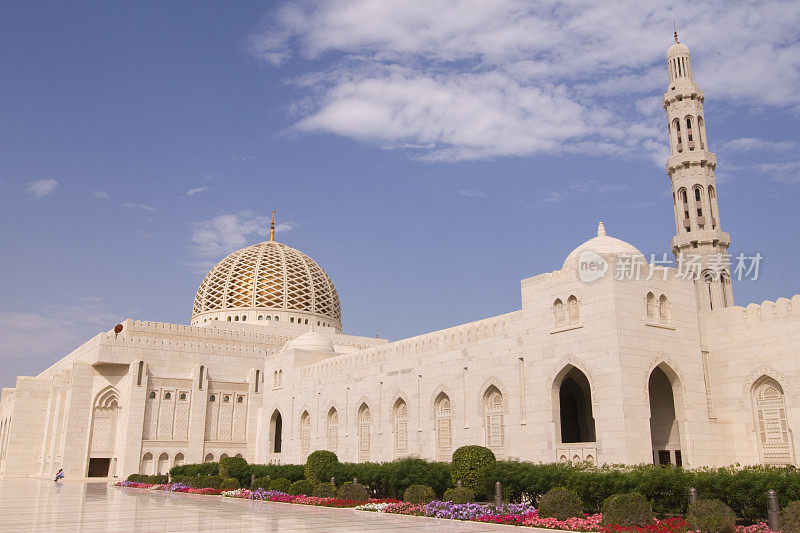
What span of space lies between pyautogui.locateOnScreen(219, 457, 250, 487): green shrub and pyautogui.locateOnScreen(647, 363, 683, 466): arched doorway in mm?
12539

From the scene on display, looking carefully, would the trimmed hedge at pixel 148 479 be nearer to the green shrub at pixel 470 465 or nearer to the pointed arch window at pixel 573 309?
the green shrub at pixel 470 465

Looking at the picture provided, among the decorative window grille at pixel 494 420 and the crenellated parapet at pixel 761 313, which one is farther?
the decorative window grille at pixel 494 420

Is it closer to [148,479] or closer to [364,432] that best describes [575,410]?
[364,432]

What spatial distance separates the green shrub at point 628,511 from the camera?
10.9m

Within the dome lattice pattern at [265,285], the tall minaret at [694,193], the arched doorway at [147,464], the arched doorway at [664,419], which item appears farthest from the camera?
the dome lattice pattern at [265,285]

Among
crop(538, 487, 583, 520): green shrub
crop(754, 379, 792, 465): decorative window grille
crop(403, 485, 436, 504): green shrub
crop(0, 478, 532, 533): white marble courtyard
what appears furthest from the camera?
crop(754, 379, 792, 465): decorative window grille

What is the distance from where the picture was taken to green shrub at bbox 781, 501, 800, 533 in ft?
31.9

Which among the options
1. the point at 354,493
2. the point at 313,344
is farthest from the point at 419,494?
the point at 313,344

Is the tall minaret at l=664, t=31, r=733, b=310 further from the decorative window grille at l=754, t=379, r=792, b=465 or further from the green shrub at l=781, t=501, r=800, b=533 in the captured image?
the green shrub at l=781, t=501, r=800, b=533

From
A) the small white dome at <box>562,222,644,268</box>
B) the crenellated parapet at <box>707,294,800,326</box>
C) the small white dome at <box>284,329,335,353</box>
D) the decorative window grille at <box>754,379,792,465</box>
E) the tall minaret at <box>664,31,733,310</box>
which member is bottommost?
the decorative window grille at <box>754,379,792,465</box>

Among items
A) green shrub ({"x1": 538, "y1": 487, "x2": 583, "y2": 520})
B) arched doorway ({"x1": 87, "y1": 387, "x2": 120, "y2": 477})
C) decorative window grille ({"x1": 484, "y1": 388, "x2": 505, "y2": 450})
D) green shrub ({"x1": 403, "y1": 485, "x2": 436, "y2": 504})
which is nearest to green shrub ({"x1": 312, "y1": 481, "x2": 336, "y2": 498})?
green shrub ({"x1": 403, "y1": 485, "x2": 436, "y2": 504})

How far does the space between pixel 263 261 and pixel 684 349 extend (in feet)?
91.7

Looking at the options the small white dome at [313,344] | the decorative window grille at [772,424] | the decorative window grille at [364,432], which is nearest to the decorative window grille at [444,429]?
the decorative window grille at [364,432]

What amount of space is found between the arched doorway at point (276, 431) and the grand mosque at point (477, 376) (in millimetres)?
239
